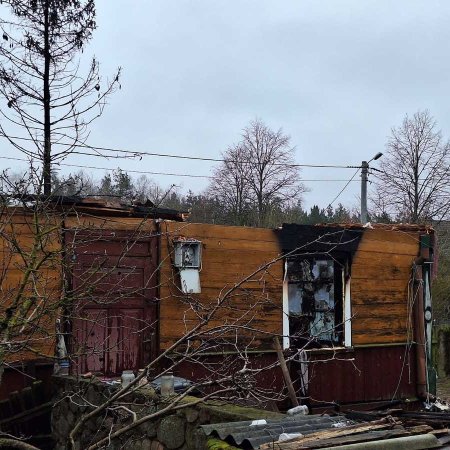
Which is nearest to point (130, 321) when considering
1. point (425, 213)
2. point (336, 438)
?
point (336, 438)

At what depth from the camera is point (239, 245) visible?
9.28 m

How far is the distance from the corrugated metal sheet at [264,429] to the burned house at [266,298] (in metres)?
2.76

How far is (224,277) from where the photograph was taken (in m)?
9.15

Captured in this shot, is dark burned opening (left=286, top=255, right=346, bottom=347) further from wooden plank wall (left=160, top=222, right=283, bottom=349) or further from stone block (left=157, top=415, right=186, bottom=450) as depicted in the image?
stone block (left=157, top=415, right=186, bottom=450)

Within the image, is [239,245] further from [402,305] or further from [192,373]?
[402,305]

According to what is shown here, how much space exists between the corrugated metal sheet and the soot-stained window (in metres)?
5.32

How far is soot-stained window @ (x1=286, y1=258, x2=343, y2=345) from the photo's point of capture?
996cm

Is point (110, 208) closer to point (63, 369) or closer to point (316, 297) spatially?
point (63, 369)

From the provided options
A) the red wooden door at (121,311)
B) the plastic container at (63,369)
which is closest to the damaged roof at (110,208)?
the red wooden door at (121,311)

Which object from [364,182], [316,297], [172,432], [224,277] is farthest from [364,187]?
[172,432]

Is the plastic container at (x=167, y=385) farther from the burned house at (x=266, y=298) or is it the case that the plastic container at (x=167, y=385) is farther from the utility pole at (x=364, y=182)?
the utility pole at (x=364, y=182)

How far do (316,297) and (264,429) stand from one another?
6.25 meters

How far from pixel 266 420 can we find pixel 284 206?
27.5m

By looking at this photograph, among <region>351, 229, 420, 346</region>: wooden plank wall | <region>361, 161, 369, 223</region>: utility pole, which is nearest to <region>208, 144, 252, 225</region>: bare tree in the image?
<region>361, 161, 369, 223</region>: utility pole
